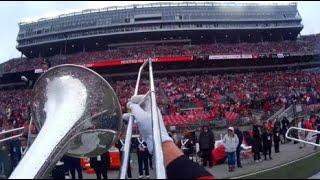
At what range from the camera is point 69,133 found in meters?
3.35

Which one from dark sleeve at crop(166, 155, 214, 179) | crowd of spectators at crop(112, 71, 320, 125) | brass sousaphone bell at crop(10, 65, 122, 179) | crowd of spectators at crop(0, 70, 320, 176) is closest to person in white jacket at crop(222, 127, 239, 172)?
crowd of spectators at crop(0, 70, 320, 176)

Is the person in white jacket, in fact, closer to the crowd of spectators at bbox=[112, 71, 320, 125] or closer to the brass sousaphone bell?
the brass sousaphone bell

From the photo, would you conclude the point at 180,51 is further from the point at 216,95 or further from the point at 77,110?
the point at 77,110

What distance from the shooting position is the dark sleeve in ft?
6.04

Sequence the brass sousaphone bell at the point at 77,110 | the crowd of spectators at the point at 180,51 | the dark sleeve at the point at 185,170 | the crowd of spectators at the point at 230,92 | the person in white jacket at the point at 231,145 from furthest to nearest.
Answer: the crowd of spectators at the point at 180,51 < the crowd of spectators at the point at 230,92 < the person in white jacket at the point at 231,145 < the brass sousaphone bell at the point at 77,110 < the dark sleeve at the point at 185,170

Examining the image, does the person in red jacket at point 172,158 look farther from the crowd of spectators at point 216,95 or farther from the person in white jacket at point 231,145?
the crowd of spectators at point 216,95

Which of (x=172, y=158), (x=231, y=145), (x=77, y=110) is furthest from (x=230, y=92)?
(x=172, y=158)

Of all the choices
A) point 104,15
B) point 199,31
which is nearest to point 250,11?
point 199,31

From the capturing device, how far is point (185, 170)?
→ 191 cm

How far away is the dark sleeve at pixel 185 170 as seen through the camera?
6.04 ft

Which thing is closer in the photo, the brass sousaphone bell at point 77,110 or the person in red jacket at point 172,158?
the person in red jacket at point 172,158

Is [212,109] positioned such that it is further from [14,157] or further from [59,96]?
[59,96]

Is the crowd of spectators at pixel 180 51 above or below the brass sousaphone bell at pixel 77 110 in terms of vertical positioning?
above

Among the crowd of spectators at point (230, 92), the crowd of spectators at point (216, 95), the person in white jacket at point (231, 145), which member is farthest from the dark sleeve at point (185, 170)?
the crowd of spectators at point (230, 92)
